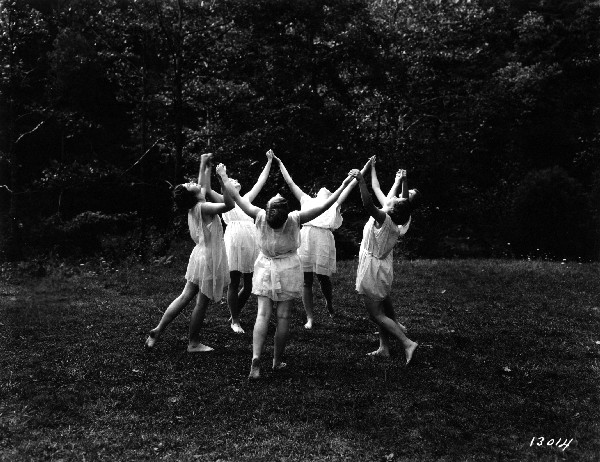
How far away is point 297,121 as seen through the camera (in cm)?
2062

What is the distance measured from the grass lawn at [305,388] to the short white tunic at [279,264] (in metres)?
1.03

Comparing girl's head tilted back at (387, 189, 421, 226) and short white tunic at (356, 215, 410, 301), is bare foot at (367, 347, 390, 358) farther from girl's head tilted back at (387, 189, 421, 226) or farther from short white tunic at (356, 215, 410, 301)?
girl's head tilted back at (387, 189, 421, 226)

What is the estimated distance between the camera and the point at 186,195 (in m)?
8.03

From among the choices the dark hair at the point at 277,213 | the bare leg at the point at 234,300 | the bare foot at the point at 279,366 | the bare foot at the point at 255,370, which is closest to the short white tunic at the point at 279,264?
the dark hair at the point at 277,213

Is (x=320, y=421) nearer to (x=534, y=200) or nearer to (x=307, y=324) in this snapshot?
(x=307, y=324)

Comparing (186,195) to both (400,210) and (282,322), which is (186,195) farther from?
(400,210)

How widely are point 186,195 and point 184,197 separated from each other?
4 cm

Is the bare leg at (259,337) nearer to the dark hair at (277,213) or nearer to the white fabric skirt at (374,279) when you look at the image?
the dark hair at (277,213)

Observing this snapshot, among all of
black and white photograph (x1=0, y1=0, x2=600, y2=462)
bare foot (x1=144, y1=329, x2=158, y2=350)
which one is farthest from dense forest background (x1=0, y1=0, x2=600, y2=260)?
bare foot (x1=144, y1=329, x2=158, y2=350)

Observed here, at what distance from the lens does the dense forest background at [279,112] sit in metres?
19.0

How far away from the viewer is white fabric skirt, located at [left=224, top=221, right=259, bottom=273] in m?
9.56

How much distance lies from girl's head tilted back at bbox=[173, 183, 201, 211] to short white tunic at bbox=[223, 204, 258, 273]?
156 cm

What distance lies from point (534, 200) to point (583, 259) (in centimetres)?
259

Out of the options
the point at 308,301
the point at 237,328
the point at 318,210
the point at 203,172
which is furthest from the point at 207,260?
the point at 308,301
